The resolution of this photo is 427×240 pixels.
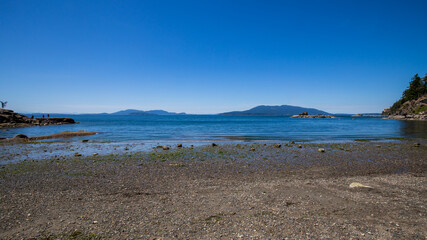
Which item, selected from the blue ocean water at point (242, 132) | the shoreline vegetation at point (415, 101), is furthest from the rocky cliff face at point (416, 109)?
the blue ocean water at point (242, 132)

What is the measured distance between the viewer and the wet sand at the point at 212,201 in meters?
6.79

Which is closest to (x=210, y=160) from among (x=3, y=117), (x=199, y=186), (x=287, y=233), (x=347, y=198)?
(x=199, y=186)

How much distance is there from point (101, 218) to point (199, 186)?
488 cm

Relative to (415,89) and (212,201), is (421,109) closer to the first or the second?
(415,89)

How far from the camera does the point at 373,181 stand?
39.2 ft

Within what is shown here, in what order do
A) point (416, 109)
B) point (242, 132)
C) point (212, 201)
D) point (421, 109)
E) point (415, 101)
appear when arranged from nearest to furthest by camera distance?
point (212, 201), point (242, 132), point (421, 109), point (416, 109), point (415, 101)

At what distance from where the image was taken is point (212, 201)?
9180mm

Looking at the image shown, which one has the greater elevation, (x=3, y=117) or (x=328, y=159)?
(x=3, y=117)

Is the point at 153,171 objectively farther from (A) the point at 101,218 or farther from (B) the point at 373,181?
(B) the point at 373,181

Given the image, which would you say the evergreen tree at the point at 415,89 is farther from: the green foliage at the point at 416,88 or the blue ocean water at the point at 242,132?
the blue ocean water at the point at 242,132

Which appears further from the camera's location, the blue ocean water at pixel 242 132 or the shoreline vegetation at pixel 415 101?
the shoreline vegetation at pixel 415 101

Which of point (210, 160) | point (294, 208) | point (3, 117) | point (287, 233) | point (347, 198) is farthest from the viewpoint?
point (3, 117)

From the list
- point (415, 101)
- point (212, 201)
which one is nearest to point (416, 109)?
point (415, 101)

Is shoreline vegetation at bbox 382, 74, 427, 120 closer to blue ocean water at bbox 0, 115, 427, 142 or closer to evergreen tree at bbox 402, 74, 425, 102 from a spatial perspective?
evergreen tree at bbox 402, 74, 425, 102
